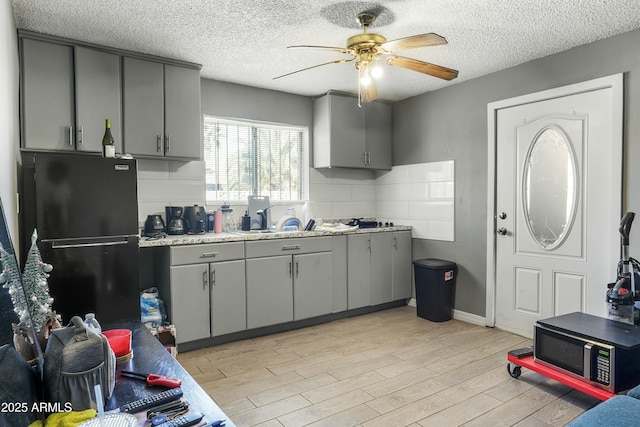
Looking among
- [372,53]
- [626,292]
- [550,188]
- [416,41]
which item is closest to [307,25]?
[372,53]

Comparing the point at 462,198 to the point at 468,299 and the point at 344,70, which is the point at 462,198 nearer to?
the point at 468,299

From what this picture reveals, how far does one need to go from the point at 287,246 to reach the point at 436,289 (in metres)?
1.57

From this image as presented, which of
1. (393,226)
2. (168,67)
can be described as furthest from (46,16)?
(393,226)

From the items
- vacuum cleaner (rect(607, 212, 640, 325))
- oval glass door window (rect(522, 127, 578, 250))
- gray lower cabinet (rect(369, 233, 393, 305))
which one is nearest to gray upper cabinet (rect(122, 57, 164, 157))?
gray lower cabinet (rect(369, 233, 393, 305))

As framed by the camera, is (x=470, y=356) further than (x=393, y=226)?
No

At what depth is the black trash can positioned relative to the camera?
3926 mm

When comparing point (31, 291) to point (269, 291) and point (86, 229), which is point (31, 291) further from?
point (269, 291)

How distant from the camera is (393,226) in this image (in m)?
4.57

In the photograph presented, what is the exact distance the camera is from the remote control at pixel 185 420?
2.87ft

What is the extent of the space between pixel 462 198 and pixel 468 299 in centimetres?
103

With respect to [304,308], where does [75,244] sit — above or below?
above

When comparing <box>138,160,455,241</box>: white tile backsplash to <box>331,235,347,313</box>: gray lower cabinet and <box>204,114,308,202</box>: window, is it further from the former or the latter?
<box>331,235,347,313</box>: gray lower cabinet

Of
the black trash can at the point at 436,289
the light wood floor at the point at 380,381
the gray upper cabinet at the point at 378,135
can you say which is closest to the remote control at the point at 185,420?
the light wood floor at the point at 380,381

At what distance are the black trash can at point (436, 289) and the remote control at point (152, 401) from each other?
3.27 m
